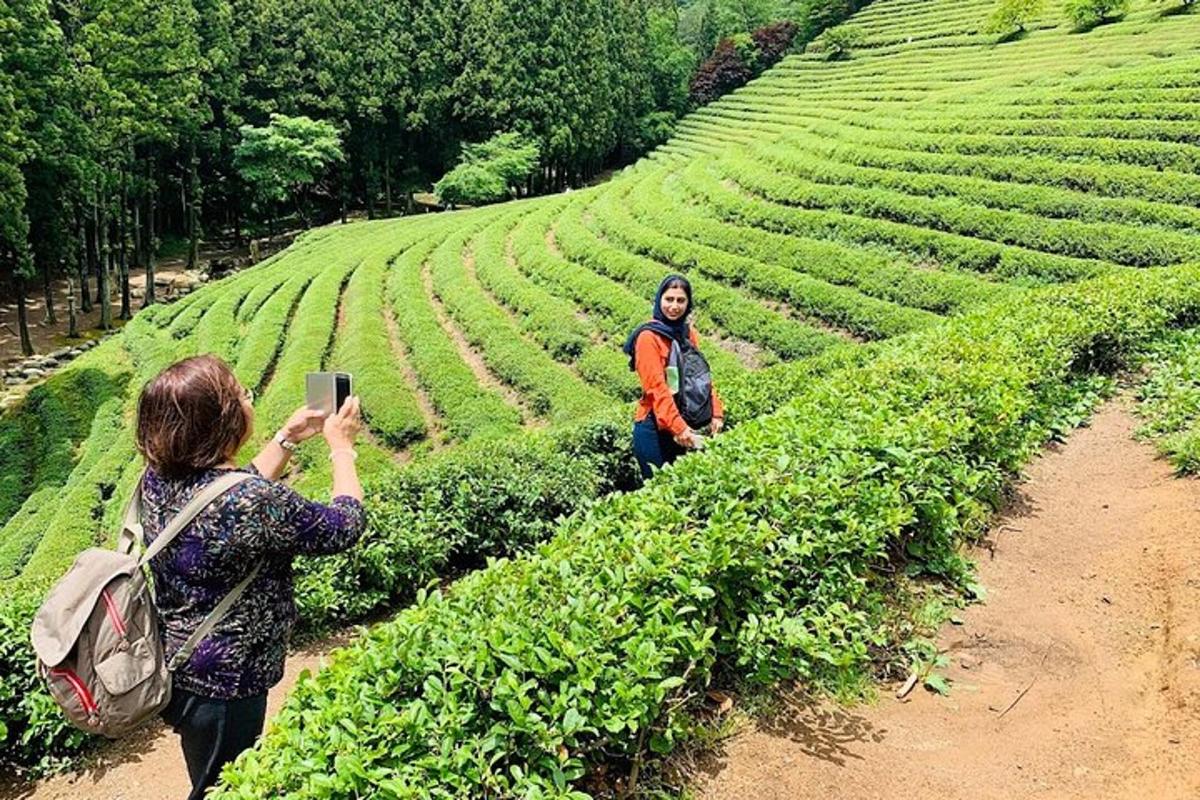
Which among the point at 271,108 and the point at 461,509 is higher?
the point at 271,108

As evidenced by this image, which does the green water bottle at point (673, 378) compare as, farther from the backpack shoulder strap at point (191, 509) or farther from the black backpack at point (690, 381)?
the backpack shoulder strap at point (191, 509)

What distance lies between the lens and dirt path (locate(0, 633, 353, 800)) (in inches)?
173

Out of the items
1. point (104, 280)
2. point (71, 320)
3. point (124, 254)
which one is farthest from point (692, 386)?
point (124, 254)

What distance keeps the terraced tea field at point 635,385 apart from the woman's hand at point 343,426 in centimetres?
68

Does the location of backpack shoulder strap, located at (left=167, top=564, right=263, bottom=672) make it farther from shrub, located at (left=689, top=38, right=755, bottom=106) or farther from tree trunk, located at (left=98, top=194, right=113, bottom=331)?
shrub, located at (left=689, top=38, right=755, bottom=106)

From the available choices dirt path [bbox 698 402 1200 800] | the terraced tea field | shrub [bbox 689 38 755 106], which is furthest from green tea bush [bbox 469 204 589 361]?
shrub [bbox 689 38 755 106]

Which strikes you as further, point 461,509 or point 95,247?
point 95,247

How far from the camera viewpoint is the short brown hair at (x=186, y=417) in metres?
2.45

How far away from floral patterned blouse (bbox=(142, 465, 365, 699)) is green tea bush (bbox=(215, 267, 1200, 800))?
0.25 meters

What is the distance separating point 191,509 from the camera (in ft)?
7.95

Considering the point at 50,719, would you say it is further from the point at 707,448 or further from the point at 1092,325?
the point at 1092,325

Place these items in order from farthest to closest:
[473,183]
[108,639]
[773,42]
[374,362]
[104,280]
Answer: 1. [773,42]
2. [473,183]
3. [104,280]
4. [374,362]
5. [108,639]

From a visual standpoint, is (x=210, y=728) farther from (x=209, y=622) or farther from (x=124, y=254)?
(x=124, y=254)

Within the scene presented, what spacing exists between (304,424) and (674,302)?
2.62 meters
